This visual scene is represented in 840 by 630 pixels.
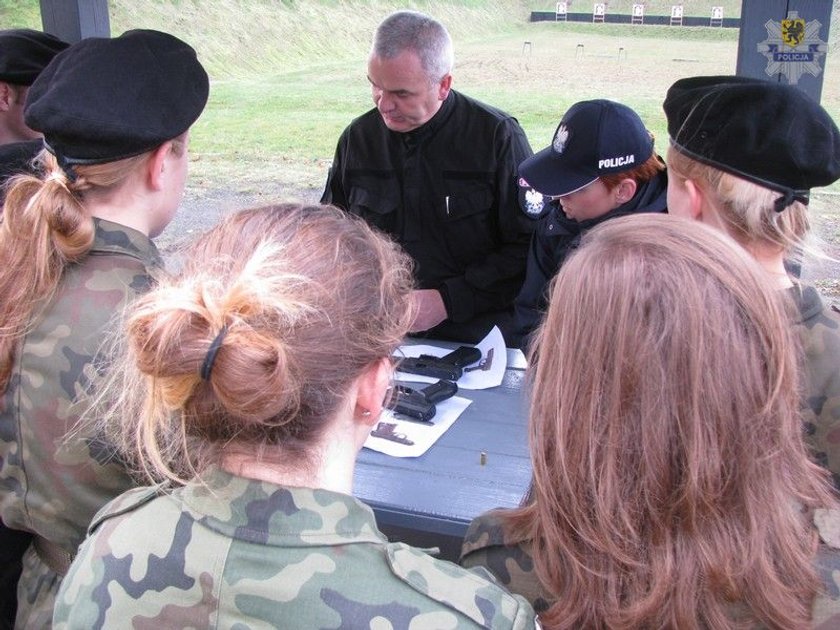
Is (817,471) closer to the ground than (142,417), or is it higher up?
closer to the ground

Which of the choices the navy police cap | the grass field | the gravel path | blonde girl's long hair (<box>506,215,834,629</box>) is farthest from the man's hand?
the grass field

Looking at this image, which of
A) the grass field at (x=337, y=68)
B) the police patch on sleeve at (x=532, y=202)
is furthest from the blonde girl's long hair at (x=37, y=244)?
the grass field at (x=337, y=68)

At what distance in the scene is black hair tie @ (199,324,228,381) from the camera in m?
0.77

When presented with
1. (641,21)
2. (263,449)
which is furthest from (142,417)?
(641,21)

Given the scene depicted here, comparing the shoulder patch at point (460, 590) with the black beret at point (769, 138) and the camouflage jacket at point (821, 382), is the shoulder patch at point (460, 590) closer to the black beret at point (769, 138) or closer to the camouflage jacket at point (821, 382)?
the camouflage jacket at point (821, 382)

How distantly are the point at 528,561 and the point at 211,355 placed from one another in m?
0.47

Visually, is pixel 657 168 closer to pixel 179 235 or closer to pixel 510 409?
pixel 510 409

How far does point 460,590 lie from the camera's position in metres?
0.81

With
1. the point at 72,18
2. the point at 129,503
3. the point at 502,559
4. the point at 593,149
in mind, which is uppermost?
the point at 72,18

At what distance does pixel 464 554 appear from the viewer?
1023mm

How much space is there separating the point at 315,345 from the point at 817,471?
2.12 ft

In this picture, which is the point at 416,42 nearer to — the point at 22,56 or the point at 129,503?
the point at 22,56

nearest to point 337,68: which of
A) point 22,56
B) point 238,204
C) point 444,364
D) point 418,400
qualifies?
point 238,204

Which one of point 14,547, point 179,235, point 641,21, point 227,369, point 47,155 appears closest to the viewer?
point 227,369
